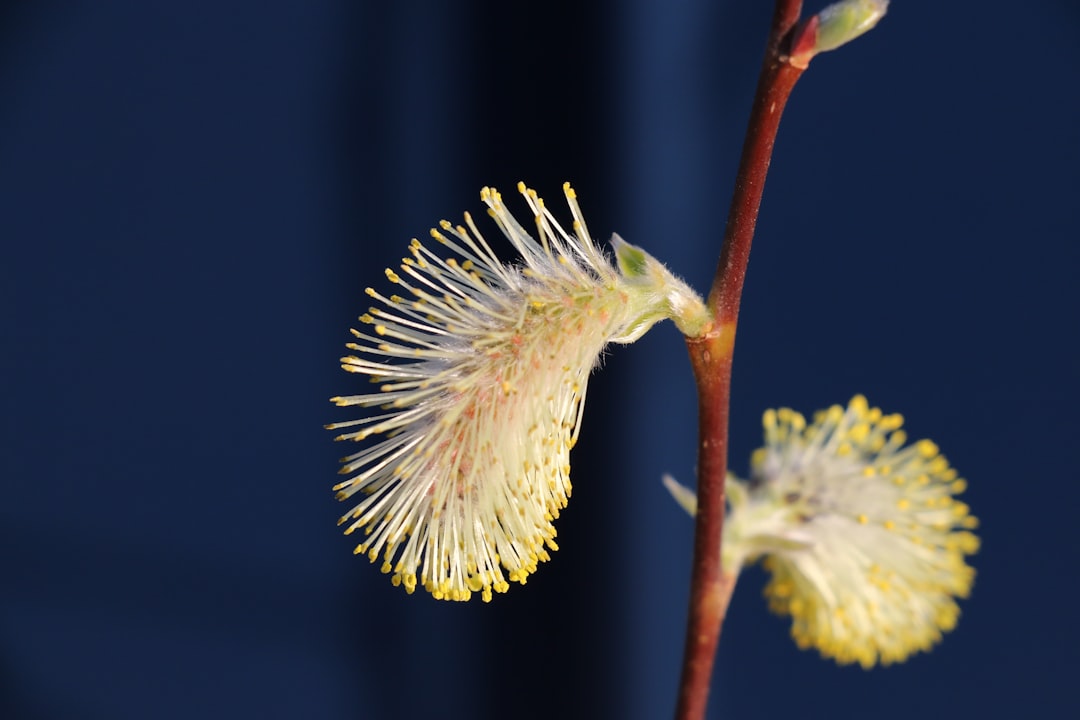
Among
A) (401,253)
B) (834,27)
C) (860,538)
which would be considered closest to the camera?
(834,27)

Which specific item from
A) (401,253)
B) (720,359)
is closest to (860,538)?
(720,359)

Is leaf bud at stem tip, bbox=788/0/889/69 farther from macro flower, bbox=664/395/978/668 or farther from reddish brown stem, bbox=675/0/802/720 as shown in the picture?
macro flower, bbox=664/395/978/668

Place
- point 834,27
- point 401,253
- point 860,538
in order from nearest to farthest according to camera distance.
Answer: point 834,27 < point 860,538 < point 401,253

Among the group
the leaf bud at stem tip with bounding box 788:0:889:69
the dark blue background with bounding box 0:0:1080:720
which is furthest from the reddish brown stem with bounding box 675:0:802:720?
the dark blue background with bounding box 0:0:1080:720

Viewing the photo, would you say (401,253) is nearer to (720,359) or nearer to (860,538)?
(860,538)

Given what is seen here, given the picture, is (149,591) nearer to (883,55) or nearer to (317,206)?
(317,206)

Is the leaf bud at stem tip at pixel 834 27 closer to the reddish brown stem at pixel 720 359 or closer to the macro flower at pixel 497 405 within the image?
the reddish brown stem at pixel 720 359
